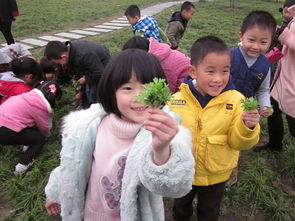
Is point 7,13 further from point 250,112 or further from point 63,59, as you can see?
point 250,112

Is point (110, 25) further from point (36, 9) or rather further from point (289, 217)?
point (289, 217)

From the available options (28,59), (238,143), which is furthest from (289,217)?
(28,59)

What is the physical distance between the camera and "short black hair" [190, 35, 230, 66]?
1.73 m

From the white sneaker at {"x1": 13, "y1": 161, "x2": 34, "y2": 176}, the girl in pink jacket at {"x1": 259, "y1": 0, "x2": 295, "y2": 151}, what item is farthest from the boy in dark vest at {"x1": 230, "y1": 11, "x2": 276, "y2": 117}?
the white sneaker at {"x1": 13, "y1": 161, "x2": 34, "y2": 176}

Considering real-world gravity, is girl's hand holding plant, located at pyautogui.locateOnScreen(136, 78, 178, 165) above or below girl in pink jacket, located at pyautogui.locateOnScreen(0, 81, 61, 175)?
above

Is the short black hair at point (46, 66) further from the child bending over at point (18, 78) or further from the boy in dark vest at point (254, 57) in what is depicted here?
the boy in dark vest at point (254, 57)

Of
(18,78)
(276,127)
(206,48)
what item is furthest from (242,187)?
(18,78)

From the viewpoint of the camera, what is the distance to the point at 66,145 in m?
1.47

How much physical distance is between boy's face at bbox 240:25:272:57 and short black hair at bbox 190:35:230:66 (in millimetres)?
620

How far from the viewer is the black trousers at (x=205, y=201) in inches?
81.0

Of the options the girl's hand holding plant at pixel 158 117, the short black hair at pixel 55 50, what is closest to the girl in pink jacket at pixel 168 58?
the short black hair at pixel 55 50

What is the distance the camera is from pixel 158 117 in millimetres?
924

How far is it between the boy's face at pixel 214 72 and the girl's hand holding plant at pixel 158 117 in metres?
0.81

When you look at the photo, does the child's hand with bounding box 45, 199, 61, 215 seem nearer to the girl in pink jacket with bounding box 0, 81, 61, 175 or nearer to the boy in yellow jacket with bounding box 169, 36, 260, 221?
Result: the boy in yellow jacket with bounding box 169, 36, 260, 221
